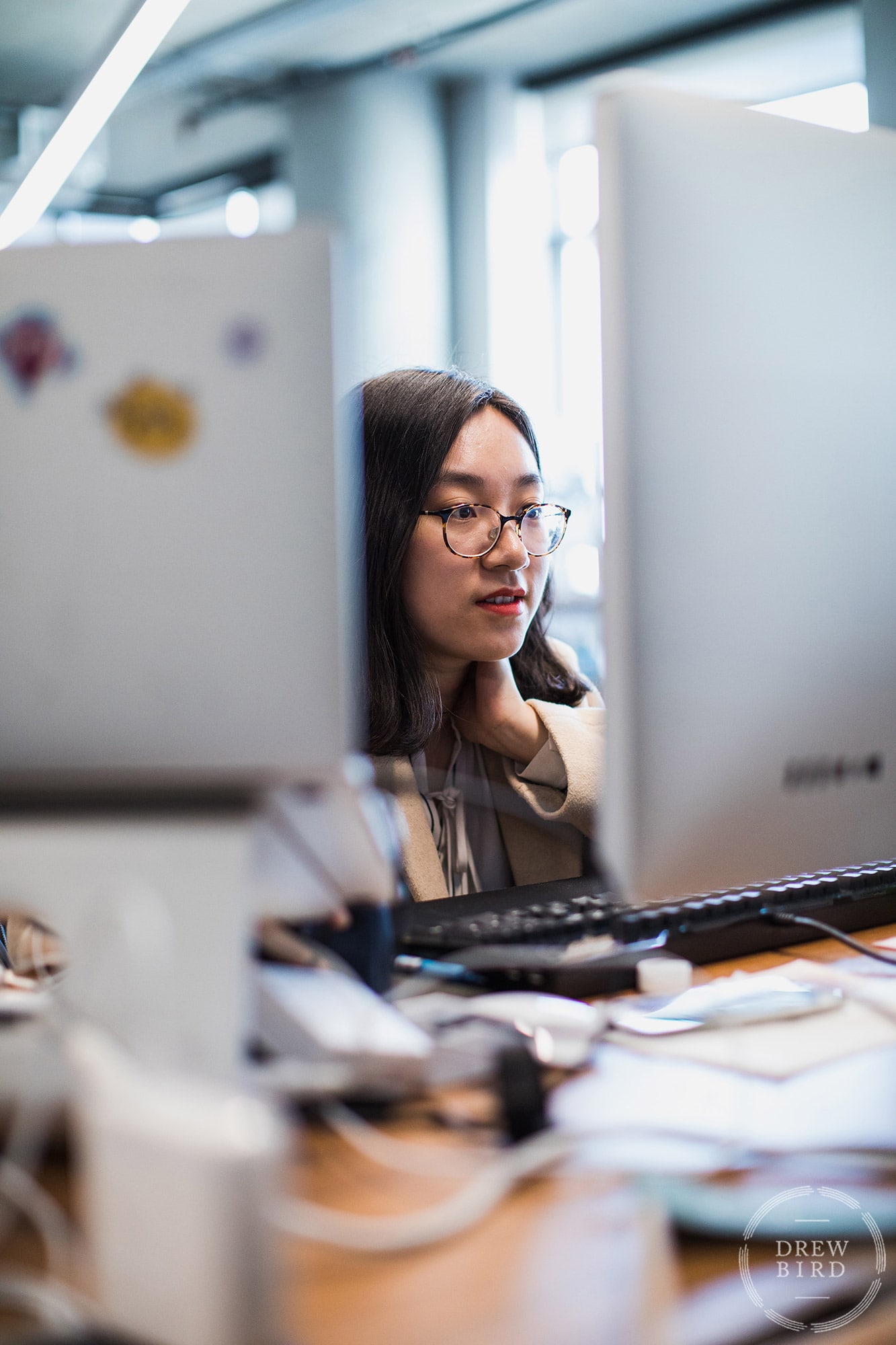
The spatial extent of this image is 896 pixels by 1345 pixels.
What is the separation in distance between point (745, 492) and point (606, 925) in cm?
35

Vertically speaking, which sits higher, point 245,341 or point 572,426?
point 572,426

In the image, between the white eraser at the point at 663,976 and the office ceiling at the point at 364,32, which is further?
the office ceiling at the point at 364,32

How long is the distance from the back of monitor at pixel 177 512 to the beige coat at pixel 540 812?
0.69 meters

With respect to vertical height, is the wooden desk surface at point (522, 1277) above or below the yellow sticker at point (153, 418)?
below

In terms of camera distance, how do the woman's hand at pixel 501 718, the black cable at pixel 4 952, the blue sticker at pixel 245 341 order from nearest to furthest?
the blue sticker at pixel 245 341 < the black cable at pixel 4 952 < the woman's hand at pixel 501 718

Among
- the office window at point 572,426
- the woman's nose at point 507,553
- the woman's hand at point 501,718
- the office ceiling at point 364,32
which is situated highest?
the office ceiling at point 364,32

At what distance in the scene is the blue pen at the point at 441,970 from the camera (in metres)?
0.80

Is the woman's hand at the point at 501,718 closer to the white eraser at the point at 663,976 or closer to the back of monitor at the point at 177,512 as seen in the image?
the white eraser at the point at 663,976

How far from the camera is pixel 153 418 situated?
0.60 m

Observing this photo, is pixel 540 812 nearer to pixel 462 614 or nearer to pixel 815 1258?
pixel 462 614

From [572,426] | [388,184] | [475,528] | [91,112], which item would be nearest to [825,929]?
[475,528]

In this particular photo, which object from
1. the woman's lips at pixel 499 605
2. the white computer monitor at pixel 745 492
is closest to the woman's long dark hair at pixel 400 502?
the woman's lips at pixel 499 605

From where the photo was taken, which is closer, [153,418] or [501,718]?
[153,418]

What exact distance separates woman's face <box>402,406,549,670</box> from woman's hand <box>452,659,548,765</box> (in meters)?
0.05
